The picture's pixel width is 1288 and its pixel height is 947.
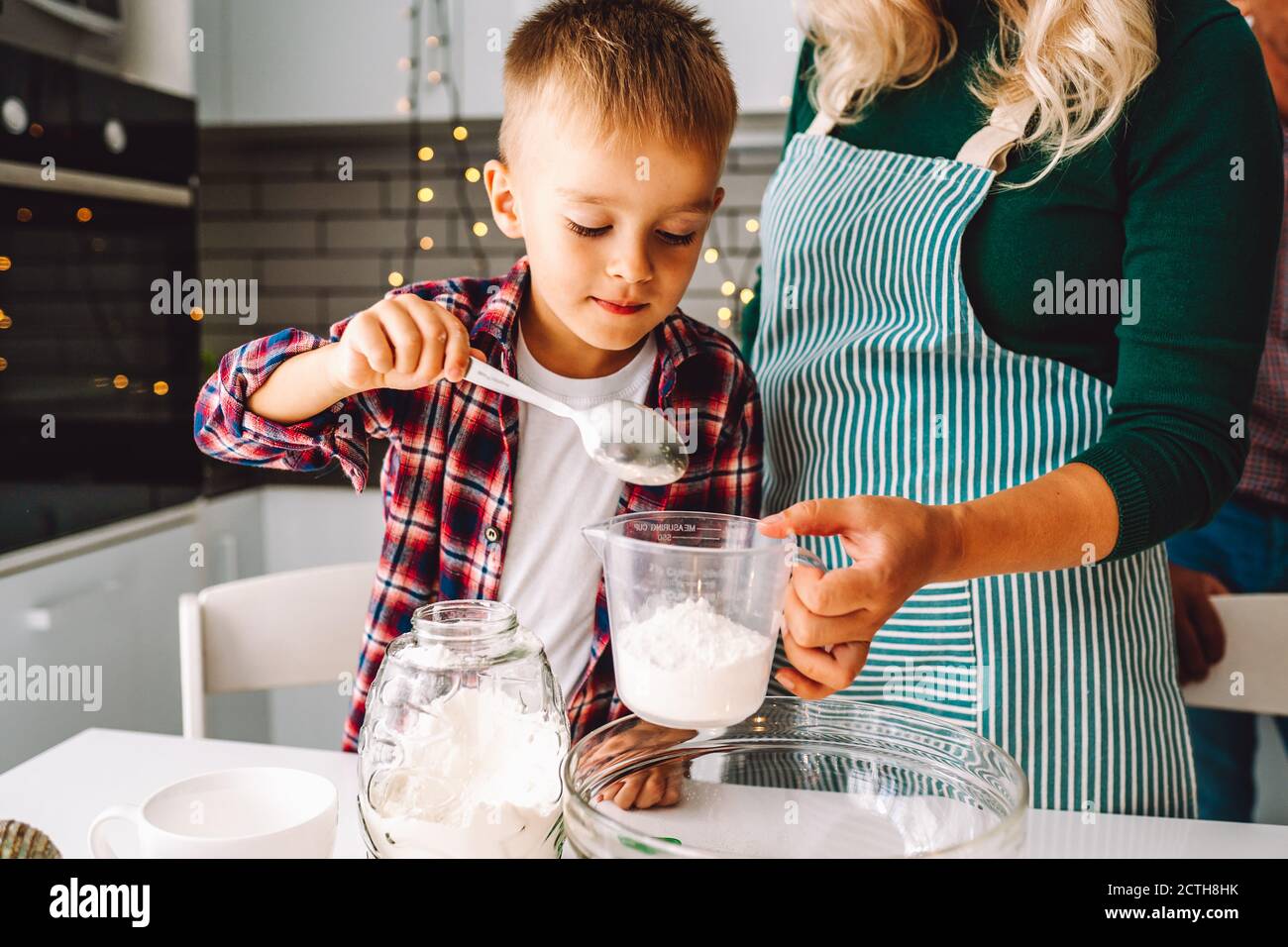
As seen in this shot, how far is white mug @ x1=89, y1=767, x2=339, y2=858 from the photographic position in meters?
0.47

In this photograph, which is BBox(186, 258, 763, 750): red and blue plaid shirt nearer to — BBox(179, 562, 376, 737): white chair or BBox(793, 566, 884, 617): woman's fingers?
BBox(179, 562, 376, 737): white chair

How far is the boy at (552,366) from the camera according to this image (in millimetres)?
776

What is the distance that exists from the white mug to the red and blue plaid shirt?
1.23 feet

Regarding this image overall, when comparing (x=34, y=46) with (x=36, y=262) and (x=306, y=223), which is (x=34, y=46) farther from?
(x=306, y=223)

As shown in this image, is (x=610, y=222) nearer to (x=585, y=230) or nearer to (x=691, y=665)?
(x=585, y=230)

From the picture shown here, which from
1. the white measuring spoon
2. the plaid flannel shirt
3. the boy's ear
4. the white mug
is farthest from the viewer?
the plaid flannel shirt

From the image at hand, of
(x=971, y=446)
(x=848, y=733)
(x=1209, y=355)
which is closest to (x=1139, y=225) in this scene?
(x=1209, y=355)

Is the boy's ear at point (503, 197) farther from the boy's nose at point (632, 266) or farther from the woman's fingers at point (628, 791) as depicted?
the woman's fingers at point (628, 791)

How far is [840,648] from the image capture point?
2.20 ft

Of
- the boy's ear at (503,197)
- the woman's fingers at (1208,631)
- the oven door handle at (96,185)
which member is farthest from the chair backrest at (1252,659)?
the oven door handle at (96,185)

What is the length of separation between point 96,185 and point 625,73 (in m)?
1.33

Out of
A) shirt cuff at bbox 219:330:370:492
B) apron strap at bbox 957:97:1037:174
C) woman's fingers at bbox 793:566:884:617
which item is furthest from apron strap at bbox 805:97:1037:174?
shirt cuff at bbox 219:330:370:492

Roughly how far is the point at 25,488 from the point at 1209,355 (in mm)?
1675

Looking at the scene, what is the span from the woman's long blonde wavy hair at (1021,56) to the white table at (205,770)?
546 mm
